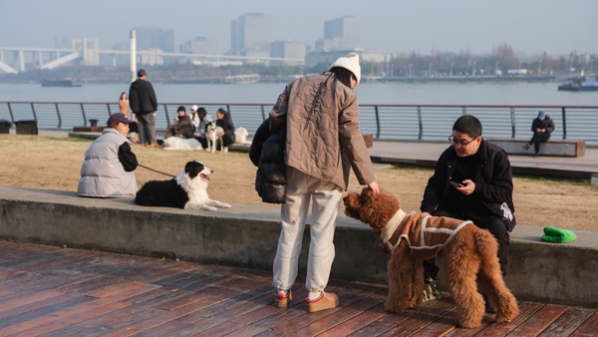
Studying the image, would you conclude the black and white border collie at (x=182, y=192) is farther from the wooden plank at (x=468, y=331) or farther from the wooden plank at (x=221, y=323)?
the wooden plank at (x=468, y=331)

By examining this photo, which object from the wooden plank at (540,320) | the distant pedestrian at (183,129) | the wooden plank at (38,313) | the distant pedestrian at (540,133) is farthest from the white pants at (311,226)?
the distant pedestrian at (183,129)

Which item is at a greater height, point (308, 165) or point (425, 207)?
point (308, 165)

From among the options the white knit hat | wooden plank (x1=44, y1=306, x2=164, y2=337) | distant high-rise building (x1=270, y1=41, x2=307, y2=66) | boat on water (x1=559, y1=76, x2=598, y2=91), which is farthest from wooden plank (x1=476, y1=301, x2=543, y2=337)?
distant high-rise building (x1=270, y1=41, x2=307, y2=66)

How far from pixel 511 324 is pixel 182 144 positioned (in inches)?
521

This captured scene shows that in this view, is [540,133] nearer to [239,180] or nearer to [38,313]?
[239,180]

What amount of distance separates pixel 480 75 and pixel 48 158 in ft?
327

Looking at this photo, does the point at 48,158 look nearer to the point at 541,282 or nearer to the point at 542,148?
the point at 542,148

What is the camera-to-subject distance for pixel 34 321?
4.65 m

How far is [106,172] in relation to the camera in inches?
283

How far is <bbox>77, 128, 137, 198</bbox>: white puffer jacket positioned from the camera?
7.08 m

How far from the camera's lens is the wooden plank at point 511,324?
4.38 m

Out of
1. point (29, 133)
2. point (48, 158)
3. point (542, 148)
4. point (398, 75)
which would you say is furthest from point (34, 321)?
point (398, 75)

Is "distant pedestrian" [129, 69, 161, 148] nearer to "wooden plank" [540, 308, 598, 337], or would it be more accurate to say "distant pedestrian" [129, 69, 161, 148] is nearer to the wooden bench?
the wooden bench

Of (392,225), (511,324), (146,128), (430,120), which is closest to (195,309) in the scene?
(392,225)
